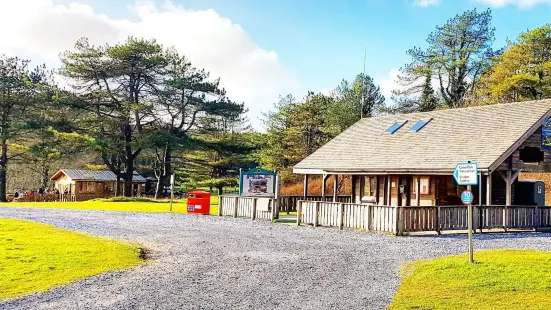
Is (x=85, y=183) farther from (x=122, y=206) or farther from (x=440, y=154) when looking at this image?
(x=440, y=154)

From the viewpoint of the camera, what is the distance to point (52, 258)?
13.0 m

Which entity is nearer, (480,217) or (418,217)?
(418,217)

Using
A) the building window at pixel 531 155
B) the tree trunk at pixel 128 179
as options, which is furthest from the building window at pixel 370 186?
the tree trunk at pixel 128 179

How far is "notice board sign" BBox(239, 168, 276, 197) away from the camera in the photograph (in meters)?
26.5

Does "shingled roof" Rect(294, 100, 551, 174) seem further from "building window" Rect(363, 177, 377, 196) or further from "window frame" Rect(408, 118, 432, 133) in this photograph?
"building window" Rect(363, 177, 377, 196)

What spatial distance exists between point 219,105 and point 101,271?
136 feet

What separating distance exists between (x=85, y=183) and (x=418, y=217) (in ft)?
144

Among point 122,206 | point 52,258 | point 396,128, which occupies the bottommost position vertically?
point 52,258

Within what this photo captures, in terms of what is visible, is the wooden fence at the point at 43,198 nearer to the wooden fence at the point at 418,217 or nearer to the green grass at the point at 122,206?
the green grass at the point at 122,206

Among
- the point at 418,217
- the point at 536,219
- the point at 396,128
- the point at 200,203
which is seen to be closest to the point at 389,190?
the point at 396,128

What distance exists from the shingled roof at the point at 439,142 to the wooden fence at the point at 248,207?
3.95m

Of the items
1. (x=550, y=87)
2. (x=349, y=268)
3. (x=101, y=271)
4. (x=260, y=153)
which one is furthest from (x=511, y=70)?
(x=101, y=271)

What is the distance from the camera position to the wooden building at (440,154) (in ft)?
72.5

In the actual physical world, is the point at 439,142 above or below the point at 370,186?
above
